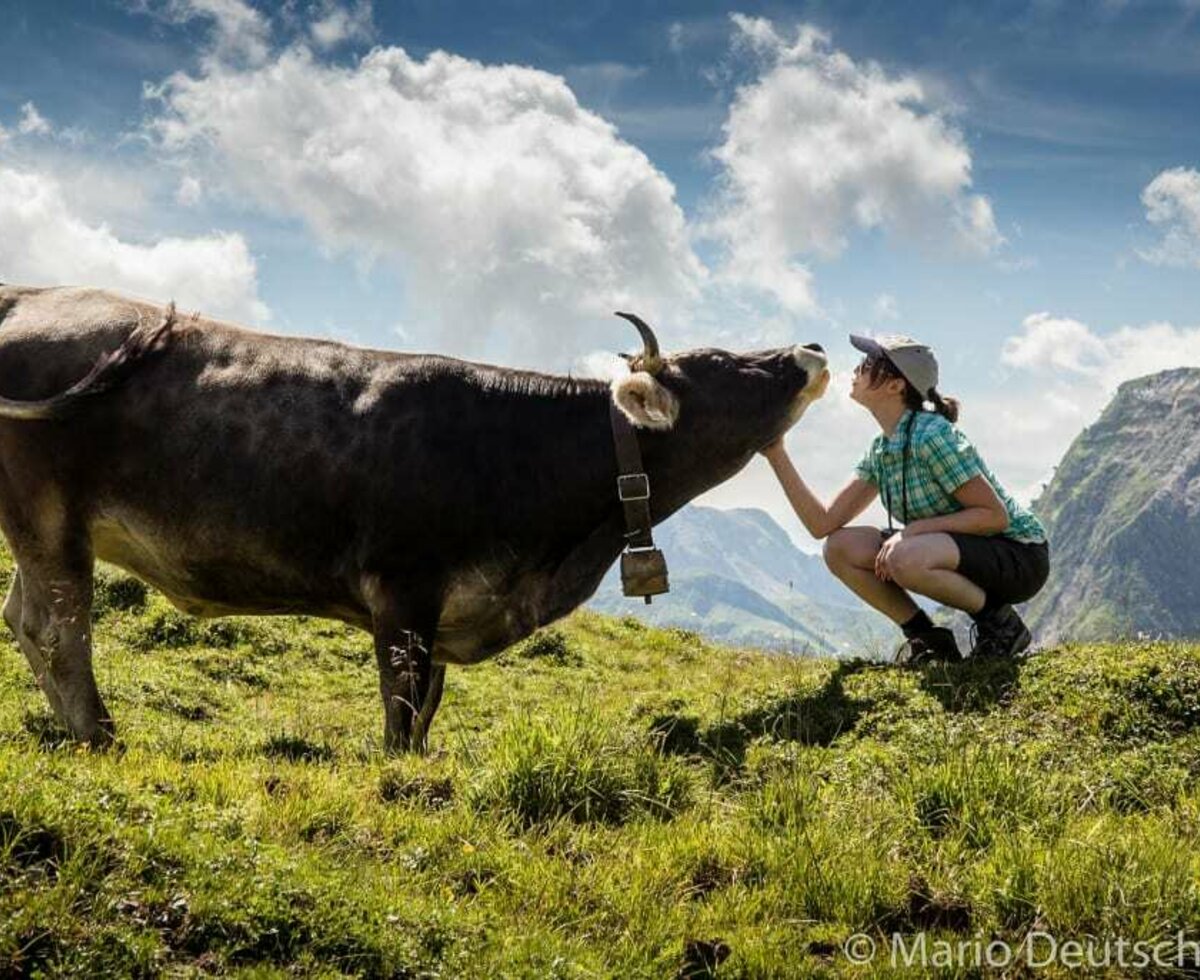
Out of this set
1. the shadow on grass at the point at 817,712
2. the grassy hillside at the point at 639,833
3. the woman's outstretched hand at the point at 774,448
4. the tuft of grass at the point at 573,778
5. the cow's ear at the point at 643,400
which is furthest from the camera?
the woman's outstretched hand at the point at 774,448

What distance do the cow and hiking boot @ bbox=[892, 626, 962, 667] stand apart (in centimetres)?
302

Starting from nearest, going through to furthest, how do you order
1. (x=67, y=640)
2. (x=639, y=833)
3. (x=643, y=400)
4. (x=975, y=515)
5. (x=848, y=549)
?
(x=639, y=833)
(x=67, y=640)
(x=643, y=400)
(x=975, y=515)
(x=848, y=549)

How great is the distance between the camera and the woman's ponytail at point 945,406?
351 inches

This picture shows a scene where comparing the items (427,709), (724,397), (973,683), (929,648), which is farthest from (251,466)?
(929,648)

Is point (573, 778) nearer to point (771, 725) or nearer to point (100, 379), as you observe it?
point (771, 725)

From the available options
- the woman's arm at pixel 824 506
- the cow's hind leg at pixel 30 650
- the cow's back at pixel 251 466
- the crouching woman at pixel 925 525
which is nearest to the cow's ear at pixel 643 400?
the cow's back at pixel 251 466

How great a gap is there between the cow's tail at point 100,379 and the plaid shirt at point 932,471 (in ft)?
18.6

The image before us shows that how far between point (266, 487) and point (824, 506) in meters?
4.78

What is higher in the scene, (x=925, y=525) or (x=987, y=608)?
(x=925, y=525)

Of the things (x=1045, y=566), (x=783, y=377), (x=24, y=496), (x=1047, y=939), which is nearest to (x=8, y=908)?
(x=1047, y=939)

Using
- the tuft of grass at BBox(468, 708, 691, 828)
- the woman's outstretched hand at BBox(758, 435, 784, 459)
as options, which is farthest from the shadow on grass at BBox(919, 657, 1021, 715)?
the tuft of grass at BBox(468, 708, 691, 828)

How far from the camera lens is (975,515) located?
8531 mm

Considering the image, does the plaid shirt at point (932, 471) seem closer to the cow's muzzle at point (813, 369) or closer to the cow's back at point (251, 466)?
the cow's muzzle at point (813, 369)

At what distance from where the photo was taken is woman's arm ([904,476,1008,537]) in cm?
852
